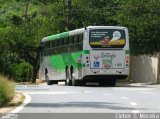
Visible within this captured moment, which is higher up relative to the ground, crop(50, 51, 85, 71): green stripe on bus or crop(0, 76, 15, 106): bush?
crop(50, 51, 85, 71): green stripe on bus

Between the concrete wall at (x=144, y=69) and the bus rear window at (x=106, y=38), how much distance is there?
8.95 metres

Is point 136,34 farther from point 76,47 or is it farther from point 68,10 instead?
point 68,10

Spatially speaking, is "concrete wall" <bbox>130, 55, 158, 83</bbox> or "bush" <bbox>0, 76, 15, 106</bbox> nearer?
"bush" <bbox>0, 76, 15, 106</bbox>

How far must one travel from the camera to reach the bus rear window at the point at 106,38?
3812 cm

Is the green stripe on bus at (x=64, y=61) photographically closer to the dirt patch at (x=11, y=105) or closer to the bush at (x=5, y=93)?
the bush at (x=5, y=93)

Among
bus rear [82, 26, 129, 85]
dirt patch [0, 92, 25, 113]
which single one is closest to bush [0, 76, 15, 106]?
dirt patch [0, 92, 25, 113]

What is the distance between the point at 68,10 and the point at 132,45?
966 centimetres

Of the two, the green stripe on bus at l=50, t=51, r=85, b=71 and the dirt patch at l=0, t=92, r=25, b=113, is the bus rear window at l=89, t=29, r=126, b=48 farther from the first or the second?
the dirt patch at l=0, t=92, r=25, b=113

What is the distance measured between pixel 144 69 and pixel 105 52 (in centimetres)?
1153

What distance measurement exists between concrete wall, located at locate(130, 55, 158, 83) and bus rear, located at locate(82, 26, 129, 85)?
8.47m

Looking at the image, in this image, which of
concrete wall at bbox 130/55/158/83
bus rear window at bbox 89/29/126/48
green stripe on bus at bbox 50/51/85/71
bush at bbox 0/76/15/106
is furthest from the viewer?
concrete wall at bbox 130/55/158/83

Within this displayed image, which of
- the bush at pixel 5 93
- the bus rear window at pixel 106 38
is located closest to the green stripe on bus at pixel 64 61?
the bus rear window at pixel 106 38

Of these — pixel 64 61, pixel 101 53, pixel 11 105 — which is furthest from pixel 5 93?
pixel 64 61

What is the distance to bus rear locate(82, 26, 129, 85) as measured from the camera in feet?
125
